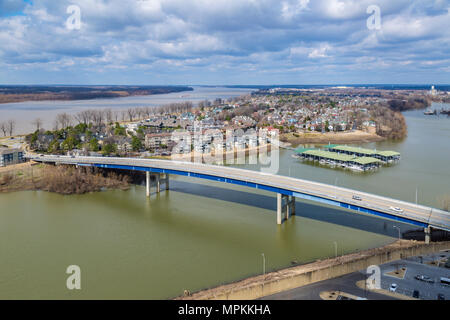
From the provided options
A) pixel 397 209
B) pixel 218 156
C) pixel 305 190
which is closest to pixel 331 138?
pixel 218 156

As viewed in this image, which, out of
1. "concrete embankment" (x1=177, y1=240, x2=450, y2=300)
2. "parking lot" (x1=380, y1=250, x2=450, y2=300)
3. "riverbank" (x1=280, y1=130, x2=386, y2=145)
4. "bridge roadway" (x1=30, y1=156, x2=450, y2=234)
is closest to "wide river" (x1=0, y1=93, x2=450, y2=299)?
"concrete embankment" (x1=177, y1=240, x2=450, y2=300)

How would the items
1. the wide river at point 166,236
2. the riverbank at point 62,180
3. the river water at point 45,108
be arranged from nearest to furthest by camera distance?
the wide river at point 166,236, the riverbank at point 62,180, the river water at point 45,108

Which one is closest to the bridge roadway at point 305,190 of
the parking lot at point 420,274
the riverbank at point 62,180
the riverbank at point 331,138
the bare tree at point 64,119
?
the riverbank at point 62,180

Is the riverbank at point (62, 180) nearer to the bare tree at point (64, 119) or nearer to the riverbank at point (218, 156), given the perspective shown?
the riverbank at point (218, 156)

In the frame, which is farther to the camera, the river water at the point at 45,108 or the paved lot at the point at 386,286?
the river water at the point at 45,108

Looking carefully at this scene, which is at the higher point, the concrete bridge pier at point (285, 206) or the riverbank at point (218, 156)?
the riverbank at point (218, 156)

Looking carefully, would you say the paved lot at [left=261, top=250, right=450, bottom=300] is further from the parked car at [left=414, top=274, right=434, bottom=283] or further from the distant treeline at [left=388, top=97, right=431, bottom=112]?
the distant treeline at [left=388, top=97, right=431, bottom=112]
